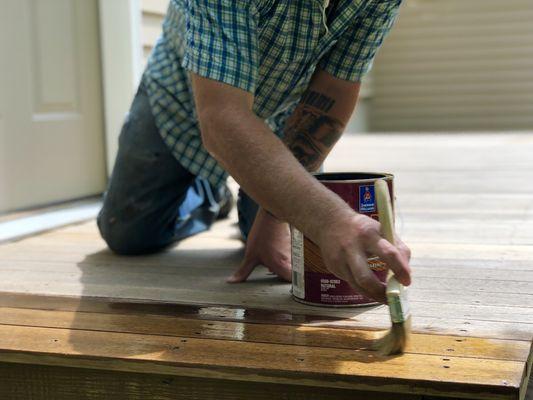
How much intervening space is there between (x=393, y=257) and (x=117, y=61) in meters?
2.25

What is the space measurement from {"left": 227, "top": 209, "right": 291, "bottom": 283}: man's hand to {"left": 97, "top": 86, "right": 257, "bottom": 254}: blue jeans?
1.43 ft

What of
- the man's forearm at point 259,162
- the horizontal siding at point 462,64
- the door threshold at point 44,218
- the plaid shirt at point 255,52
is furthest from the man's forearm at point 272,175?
the horizontal siding at point 462,64

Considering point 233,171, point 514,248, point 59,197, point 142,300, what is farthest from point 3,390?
point 59,197

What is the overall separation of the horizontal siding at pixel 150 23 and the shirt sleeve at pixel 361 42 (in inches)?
64.6

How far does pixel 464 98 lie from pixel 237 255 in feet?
18.5

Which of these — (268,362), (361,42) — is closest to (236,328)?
(268,362)

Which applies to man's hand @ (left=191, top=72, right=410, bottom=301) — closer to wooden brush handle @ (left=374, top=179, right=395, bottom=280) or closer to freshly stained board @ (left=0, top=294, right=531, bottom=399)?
wooden brush handle @ (left=374, top=179, right=395, bottom=280)

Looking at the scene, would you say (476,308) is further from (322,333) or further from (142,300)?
(142,300)

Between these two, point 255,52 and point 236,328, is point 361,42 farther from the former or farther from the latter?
point 236,328

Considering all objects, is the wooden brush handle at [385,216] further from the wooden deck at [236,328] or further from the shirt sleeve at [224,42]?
the shirt sleeve at [224,42]

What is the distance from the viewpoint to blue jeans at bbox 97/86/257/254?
2.26 meters

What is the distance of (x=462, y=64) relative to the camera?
7.34 metres

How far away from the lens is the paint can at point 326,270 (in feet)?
5.04

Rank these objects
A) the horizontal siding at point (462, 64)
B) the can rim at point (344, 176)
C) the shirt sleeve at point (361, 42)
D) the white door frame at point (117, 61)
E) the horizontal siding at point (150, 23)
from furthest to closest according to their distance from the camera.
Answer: the horizontal siding at point (462, 64)
the horizontal siding at point (150, 23)
the white door frame at point (117, 61)
the shirt sleeve at point (361, 42)
the can rim at point (344, 176)
